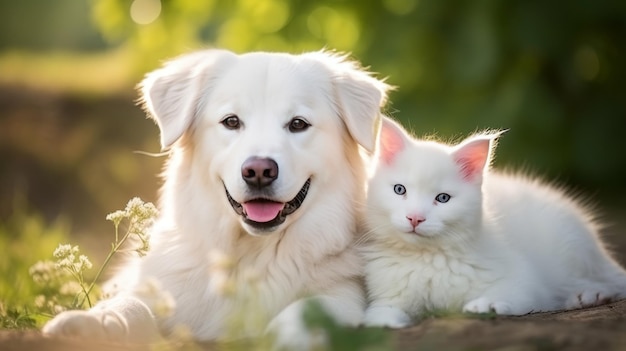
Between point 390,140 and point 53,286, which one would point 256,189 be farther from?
point 53,286

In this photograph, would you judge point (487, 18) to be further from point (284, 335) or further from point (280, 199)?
point (284, 335)

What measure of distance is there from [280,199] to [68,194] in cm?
822

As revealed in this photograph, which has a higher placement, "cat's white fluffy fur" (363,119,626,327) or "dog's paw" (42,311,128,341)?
"cat's white fluffy fur" (363,119,626,327)

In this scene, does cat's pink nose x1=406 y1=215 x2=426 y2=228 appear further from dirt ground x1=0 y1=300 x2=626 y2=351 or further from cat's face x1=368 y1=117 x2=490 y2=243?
dirt ground x1=0 y1=300 x2=626 y2=351

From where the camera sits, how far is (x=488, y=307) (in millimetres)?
4438

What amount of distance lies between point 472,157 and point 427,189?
0.31m

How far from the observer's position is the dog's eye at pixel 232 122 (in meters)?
4.84

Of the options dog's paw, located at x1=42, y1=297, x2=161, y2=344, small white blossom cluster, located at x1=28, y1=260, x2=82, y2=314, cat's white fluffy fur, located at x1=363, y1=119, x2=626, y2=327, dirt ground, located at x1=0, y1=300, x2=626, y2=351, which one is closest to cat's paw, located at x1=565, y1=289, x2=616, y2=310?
cat's white fluffy fur, located at x1=363, y1=119, x2=626, y2=327

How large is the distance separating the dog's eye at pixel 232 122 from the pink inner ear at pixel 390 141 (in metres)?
0.77

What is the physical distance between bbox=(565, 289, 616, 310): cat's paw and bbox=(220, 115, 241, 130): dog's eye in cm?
214

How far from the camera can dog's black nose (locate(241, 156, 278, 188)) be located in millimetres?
4430

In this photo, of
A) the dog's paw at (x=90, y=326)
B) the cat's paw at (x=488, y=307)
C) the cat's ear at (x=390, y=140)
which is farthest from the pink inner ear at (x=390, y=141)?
the dog's paw at (x=90, y=326)

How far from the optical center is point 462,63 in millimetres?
10219

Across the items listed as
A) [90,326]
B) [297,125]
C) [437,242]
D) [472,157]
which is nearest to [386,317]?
[437,242]
